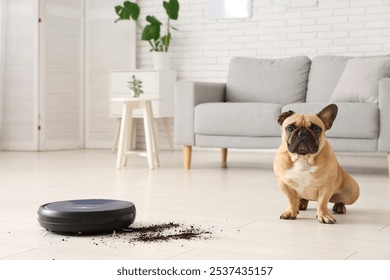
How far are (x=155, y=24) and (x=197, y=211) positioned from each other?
13.6 feet

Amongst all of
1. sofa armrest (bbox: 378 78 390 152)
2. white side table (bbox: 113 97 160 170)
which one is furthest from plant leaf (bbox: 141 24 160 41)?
sofa armrest (bbox: 378 78 390 152)

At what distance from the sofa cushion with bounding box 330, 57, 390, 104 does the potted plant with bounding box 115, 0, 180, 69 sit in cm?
241

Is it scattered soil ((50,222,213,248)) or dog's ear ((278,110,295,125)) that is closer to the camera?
scattered soil ((50,222,213,248))

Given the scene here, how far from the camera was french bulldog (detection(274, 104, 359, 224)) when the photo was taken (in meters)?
2.49

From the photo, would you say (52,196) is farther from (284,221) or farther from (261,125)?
(261,125)

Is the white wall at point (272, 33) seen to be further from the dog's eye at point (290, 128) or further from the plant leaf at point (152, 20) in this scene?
the dog's eye at point (290, 128)

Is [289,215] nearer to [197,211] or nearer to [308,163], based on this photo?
[308,163]

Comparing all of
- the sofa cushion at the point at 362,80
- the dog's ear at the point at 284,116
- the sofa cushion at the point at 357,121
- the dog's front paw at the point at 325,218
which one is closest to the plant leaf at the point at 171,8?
the sofa cushion at the point at 362,80

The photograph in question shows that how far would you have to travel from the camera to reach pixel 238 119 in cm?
469

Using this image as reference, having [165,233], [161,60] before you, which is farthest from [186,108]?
[165,233]

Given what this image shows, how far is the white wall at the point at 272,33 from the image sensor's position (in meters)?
6.10

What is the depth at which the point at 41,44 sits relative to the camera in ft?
21.9

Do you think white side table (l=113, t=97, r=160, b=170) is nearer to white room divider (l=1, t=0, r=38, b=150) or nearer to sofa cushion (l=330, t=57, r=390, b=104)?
sofa cushion (l=330, t=57, r=390, b=104)

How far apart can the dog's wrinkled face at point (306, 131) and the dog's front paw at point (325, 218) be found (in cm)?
26
